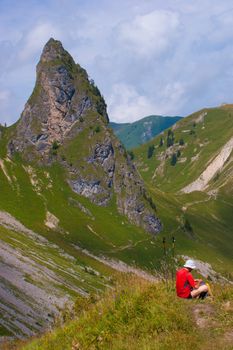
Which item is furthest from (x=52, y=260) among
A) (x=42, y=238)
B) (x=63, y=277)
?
(x=42, y=238)

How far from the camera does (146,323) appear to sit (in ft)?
54.1

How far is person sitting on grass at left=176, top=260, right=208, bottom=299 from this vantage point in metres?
18.4

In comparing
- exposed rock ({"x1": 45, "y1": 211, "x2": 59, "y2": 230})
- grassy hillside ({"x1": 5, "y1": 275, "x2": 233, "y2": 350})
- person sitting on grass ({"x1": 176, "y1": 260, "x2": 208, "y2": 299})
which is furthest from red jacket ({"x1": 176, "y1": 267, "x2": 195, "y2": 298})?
exposed rock ({"x1": 45, "y1": 211, "x2": 59, "y2": 230})

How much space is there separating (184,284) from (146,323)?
2.65 meters

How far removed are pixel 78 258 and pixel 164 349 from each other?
15253 cm

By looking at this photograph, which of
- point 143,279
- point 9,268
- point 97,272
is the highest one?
point 143,279

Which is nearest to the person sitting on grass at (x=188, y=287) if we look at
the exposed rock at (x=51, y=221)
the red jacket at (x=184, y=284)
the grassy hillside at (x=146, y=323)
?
the red jacket at (x=184, y=284)

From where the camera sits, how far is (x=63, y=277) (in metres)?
120

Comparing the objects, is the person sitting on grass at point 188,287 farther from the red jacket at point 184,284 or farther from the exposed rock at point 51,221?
the exposed rock at point 51,221

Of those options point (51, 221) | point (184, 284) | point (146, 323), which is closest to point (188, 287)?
point (184, 284)

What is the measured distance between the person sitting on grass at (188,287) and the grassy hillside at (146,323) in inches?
15.1

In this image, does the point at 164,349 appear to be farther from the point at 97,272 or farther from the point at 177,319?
the point at 97,272

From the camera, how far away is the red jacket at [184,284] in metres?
18.4

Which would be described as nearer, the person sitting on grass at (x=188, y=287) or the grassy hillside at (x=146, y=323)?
the grassy hillside at (x=146, y=323)
